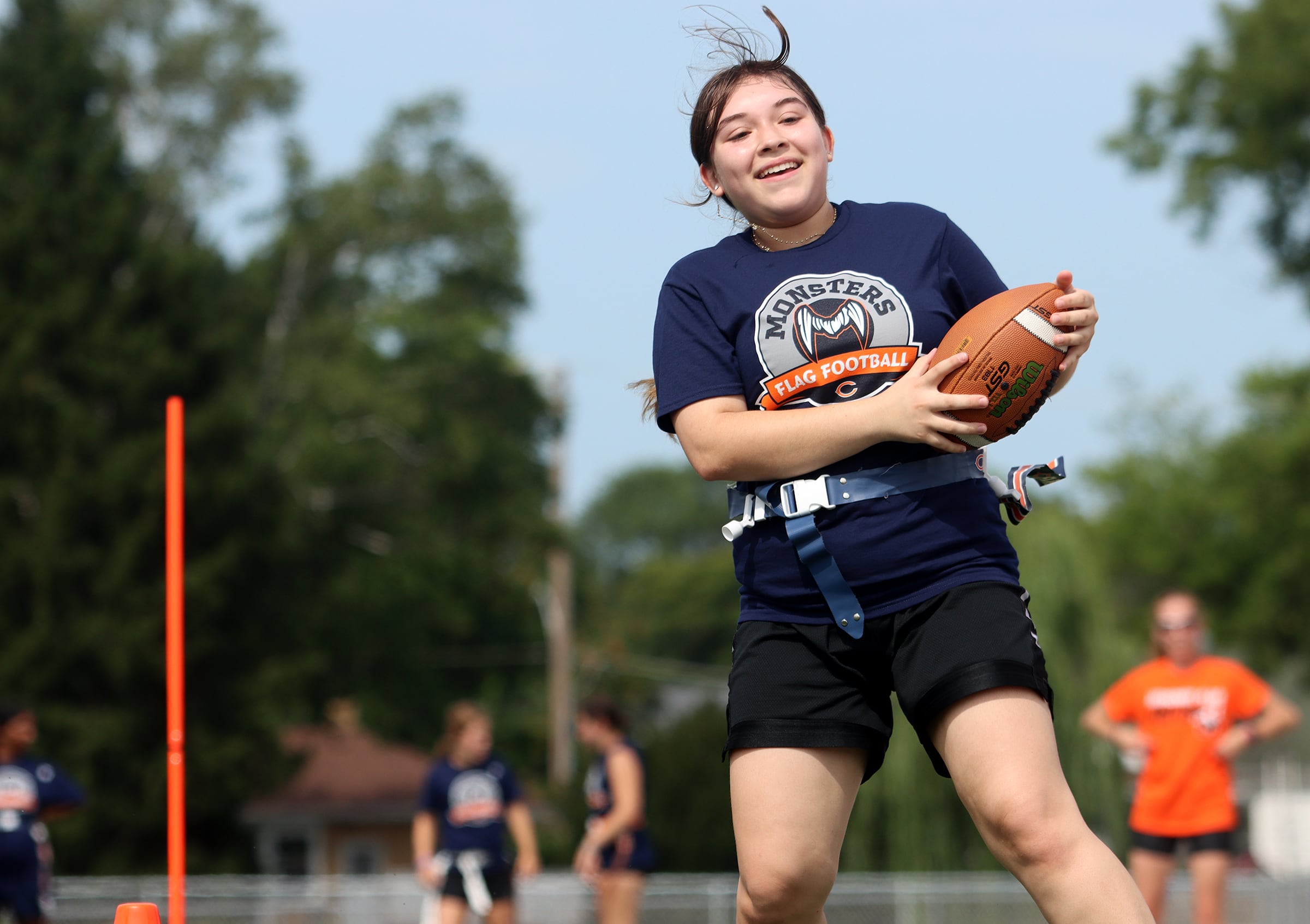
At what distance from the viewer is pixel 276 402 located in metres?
35.8

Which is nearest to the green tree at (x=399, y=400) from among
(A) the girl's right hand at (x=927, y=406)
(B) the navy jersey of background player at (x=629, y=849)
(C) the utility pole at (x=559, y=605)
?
(C) the utility pole at (x=559, y=605)

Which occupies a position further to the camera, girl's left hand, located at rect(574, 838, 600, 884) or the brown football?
girl's left hand, located at rect(574, 838, 600, 884)

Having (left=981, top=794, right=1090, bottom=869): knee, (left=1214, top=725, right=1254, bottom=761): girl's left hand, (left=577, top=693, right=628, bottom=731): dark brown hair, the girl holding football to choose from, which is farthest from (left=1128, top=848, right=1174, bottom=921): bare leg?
(left=981, top=794, right=1090, bottom=869): knee

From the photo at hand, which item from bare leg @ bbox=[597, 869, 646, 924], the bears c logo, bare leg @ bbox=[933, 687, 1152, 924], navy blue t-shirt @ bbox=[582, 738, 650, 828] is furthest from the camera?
bare leg @ bbox=[597, 869, 646, 924]

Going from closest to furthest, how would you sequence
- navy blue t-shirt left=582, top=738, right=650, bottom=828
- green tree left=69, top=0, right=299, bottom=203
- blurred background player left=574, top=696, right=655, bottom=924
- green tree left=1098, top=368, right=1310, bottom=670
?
blurred background player left=574, top=696, right=655, bottom=924 → navy blue t-shirt left=582, top=738, right=650, bottom=828 → green tree left=69, top=0, right=299, bottom=203 → green tree left=1098, top=368, right=1310, bottom=670

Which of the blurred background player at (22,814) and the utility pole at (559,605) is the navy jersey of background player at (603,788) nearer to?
the blurred background player at (22,814)

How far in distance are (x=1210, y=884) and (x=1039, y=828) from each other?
6862 millimetres

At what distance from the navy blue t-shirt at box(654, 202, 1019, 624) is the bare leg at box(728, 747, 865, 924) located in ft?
1.02

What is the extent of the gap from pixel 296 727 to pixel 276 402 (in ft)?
24.7

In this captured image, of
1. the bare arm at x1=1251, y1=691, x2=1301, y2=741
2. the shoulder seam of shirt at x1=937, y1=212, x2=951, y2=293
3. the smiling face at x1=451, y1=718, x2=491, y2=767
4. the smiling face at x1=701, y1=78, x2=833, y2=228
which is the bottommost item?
the bare arm at x1=1251, y1=691, x2=1301, y2=741

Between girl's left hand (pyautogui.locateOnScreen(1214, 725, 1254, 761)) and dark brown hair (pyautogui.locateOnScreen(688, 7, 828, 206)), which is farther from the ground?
dark brown hair (pyautogui.locateOnScreen(688, 7, 828, 206))

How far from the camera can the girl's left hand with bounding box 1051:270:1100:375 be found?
3.49 metres

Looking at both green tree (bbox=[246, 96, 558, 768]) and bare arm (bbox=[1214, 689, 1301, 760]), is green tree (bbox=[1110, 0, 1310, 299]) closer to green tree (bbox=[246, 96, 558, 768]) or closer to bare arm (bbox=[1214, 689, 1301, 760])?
green tree (bbox=[246, 96, 558, 768])

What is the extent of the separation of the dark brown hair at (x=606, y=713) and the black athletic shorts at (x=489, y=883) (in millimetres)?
1292
